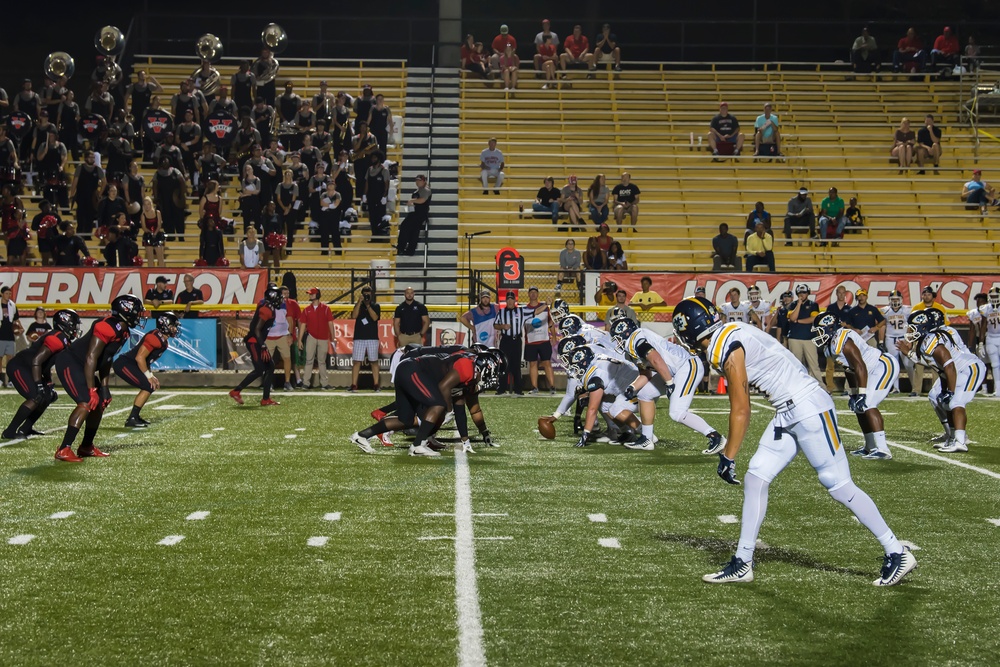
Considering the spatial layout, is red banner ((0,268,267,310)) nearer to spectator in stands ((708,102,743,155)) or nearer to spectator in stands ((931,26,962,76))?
spectator in stands ((708,102,743,155))

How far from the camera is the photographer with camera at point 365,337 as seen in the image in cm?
2172

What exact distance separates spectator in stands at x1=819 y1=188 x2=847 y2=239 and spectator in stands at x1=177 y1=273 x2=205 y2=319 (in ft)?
44.3

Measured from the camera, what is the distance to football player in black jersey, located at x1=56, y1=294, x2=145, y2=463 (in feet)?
38.9

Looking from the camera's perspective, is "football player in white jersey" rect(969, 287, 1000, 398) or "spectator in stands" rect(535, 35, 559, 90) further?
"spectator in stands" rect(535, 35, 559, 90)

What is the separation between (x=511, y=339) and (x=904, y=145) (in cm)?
1366

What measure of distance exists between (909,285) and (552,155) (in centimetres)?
1015

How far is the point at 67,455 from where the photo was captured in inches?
461

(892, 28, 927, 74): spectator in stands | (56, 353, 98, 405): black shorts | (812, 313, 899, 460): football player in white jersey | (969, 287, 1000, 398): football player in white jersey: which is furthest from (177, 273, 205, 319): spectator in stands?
(892, 28, 927, 74): spectator in stands

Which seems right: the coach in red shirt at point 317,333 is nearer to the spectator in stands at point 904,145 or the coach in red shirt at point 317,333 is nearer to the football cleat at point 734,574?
the spectator in stands at point 904,145

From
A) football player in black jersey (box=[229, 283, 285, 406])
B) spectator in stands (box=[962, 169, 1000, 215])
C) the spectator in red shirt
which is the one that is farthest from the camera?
the spectator in red shirt

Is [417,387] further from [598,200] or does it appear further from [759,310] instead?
[598,200]

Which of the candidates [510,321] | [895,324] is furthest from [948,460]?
[510,321]

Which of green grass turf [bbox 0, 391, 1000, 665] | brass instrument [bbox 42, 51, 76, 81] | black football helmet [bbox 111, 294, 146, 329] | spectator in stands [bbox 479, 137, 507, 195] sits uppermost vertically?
brass instrument [bbox 42, 51, 76, 81]

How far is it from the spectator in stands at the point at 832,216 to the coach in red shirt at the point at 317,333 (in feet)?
37.7
